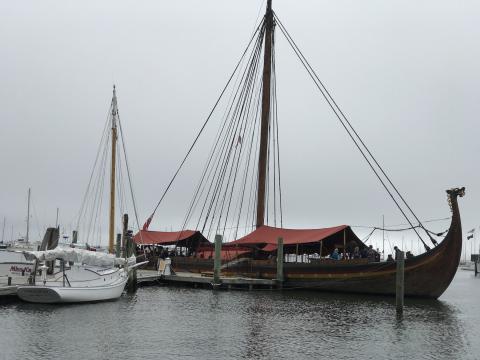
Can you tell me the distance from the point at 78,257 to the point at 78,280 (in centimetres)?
115

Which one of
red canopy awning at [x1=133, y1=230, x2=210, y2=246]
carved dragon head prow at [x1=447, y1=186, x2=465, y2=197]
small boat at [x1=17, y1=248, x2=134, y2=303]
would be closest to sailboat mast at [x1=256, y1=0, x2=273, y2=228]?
red canopy awning at [x1=133, y1=230, x2=210, y2=246]

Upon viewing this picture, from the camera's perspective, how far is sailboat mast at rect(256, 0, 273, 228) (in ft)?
128

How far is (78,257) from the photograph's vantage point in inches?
1043

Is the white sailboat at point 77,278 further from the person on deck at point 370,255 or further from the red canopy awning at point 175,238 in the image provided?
the red canopy awning at point 175,238

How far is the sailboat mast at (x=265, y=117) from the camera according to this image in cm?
3906

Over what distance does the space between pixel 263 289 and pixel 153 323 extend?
43.0ft

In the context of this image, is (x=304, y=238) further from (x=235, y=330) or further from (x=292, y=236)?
(x=235, y=330)

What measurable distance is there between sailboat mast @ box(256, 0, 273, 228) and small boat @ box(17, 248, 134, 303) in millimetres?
12442

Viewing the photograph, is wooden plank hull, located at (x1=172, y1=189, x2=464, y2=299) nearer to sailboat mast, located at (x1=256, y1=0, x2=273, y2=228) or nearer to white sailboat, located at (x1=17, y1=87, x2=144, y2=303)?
sailboat mast, located at (x1=256, y1=0, x2=273, y2=228)

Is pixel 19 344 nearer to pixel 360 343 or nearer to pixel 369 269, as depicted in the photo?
pixel 360 343

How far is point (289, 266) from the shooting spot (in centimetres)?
3350

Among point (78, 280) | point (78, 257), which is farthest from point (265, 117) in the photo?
point (78, 280)

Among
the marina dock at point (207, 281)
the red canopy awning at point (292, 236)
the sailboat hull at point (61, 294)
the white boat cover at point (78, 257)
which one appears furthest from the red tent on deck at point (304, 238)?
the sailboat hull at point (61, 294)

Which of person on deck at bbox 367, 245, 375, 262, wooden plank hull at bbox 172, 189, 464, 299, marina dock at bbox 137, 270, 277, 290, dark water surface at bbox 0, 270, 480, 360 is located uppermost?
person on deck at bbox 367, 245, 375, 262
